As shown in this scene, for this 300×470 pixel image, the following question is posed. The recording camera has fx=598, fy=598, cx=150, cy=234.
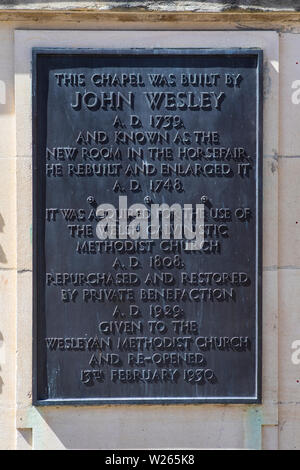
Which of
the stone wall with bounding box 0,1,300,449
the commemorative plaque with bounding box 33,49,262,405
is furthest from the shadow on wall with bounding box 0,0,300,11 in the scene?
the commemorative plaque with bounding box 33,49,262,405

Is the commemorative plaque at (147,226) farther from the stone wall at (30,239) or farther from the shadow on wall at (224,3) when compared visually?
the shadow on wall at (224,3)

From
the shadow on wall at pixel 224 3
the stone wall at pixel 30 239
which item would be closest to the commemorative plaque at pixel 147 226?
the stone wall at pixel 30 239

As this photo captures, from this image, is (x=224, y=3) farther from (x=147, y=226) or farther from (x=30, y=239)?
(x=30, y=239)

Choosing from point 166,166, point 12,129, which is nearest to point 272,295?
point 166,166

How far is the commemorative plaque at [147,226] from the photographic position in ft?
15.6

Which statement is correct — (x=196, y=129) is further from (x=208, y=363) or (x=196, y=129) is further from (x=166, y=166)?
(x=208, y=363)

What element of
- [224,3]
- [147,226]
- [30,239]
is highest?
[224,3]

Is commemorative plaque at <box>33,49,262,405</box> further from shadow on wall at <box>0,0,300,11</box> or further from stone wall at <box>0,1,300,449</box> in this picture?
shadow on wall at <box>0,0,300,11</box>

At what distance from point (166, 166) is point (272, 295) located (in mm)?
1341

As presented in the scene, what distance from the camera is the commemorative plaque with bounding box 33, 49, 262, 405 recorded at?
4742mm

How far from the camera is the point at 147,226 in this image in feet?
15.7

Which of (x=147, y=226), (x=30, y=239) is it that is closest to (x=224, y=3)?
(x=147, y=226)

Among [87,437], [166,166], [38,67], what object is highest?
[38,67]

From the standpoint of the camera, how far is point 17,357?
477 cm
